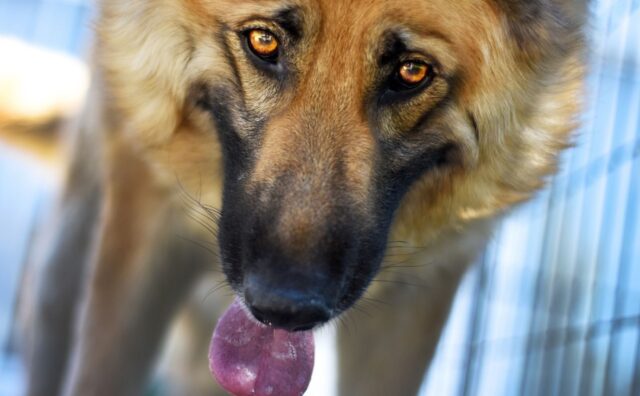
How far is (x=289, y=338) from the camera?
181 cm

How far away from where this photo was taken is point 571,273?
279 cm

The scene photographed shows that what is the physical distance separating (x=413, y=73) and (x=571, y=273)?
1.37m

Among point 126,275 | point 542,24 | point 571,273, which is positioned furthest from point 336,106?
point 571,273

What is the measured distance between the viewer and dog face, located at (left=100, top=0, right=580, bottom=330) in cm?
154

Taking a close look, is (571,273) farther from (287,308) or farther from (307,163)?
(287,308)

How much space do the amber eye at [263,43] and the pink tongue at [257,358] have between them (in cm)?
49

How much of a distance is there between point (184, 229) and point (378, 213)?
0.69 m

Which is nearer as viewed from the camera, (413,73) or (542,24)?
(413,73)

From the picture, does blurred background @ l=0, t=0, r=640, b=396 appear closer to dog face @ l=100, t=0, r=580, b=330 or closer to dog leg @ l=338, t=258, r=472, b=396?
dog leg @ l=338, t=258, r=472, b=396

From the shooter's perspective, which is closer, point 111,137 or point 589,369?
point 111,137

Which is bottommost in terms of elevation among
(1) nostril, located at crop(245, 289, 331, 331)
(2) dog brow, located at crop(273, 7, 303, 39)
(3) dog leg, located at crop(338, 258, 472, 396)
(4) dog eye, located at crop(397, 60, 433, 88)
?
(3) dog leg, located at crop(338, 258, 472, 396)

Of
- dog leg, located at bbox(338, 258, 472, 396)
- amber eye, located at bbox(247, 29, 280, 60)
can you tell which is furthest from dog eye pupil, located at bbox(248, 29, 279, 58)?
dog leg, located at bbox(338, 258, 472, 396)

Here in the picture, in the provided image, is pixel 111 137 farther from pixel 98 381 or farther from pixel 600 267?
pixel 600 267

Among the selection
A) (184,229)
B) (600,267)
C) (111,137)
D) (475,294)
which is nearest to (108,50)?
(111,137)
